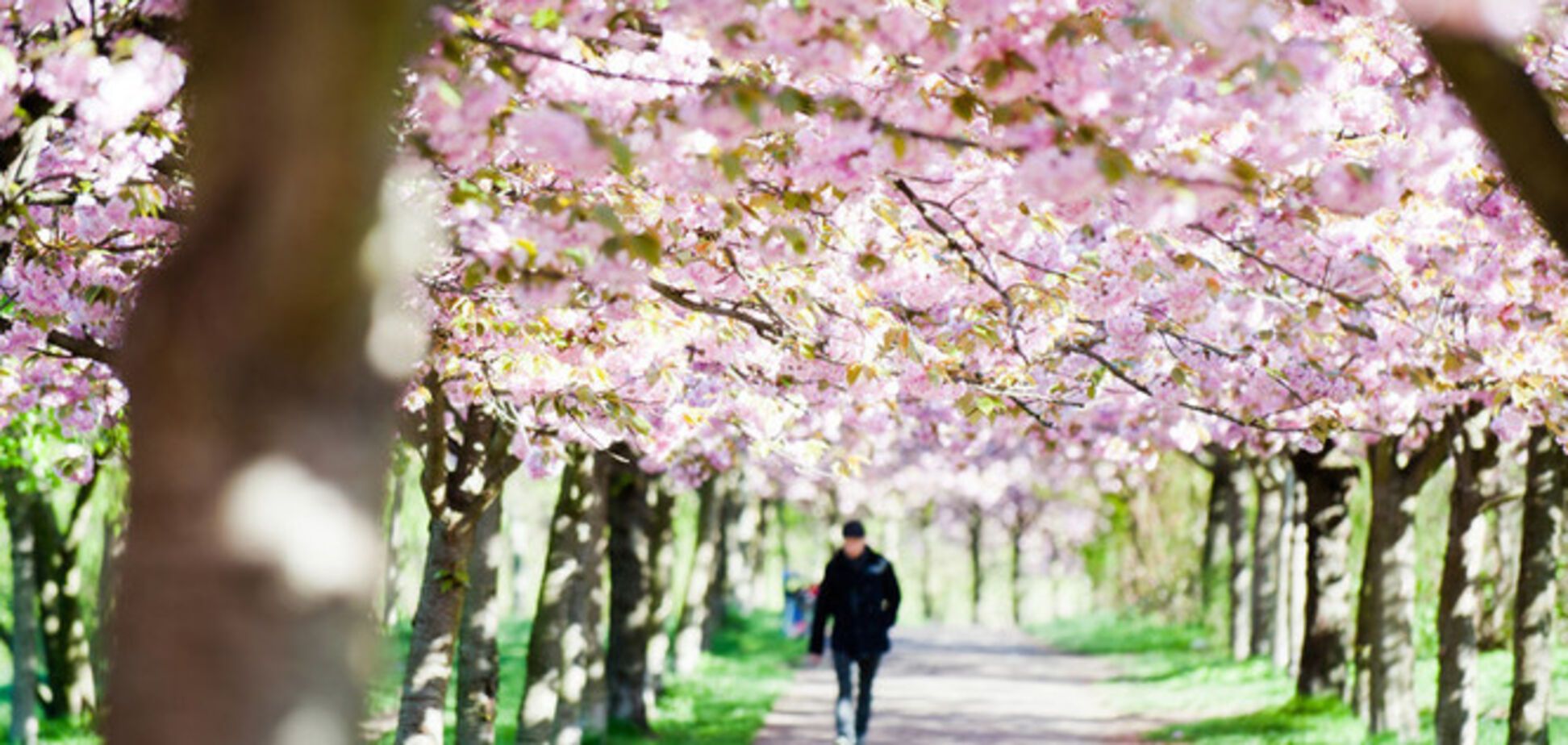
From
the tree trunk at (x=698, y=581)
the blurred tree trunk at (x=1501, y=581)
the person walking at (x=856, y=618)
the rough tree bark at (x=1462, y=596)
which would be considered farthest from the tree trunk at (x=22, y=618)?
the blurred tree trunk at (x=1501, y=581)

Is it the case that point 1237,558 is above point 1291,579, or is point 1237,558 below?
above

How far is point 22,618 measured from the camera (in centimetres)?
1788

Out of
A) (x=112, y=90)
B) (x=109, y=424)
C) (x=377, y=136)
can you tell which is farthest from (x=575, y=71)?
(x=109, y=424)

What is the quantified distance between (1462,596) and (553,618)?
709 centimetres

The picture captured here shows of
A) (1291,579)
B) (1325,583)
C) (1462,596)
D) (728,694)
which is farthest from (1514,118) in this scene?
(1291,579)

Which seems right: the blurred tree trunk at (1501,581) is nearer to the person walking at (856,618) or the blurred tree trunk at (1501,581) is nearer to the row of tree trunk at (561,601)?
the row of tree trunk at (561,601)

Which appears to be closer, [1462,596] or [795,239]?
[795,239]

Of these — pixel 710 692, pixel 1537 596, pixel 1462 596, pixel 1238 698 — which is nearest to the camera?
pixel 1537 596

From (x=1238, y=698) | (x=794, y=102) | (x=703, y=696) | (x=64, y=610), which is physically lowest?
(x=703, y=696)

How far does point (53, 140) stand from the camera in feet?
27.0

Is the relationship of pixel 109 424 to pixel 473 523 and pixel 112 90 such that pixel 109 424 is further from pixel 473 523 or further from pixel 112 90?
pixel 112 90

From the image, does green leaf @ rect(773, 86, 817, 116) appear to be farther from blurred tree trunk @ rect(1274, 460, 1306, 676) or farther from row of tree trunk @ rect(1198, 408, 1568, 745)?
blurred tree trunk @ rect(1274, 460, 1306, 676)

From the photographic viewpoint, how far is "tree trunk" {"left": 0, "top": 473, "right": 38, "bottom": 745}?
1747 centimetres

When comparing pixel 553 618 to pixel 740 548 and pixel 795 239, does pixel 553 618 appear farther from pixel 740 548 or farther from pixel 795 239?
pixel 740 548
